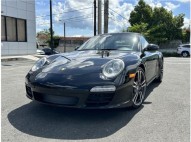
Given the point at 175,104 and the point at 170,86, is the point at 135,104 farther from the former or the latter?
the point at 170,86

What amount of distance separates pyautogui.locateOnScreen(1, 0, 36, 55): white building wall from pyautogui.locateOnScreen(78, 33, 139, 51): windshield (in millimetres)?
11474

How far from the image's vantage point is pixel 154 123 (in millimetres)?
3217

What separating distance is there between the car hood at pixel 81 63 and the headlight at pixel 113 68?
85 millimetres

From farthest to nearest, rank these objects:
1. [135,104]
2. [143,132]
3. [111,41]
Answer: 1. [111,41]
2. [135,104]
3. [143,132]

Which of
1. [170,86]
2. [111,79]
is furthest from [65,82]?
[170,86]

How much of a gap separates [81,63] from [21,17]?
565 inches

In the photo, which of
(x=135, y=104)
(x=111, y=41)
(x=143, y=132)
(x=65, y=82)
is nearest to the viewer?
(x=143, y=132)

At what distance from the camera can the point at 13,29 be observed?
52.6ft

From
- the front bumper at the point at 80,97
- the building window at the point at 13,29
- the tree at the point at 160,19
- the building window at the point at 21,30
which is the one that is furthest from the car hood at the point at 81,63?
the tree at the point at 160,19

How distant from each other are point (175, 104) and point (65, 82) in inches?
83.2

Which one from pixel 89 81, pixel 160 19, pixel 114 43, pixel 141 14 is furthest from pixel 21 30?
pixel 160 19

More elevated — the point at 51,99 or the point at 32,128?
the point at 51,99

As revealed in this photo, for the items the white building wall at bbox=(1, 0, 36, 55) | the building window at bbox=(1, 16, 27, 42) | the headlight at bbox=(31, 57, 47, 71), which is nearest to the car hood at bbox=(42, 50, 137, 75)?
the headlight at bbox=(31, 57, 47, 71)

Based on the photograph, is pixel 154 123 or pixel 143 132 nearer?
pixel 143 132
